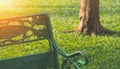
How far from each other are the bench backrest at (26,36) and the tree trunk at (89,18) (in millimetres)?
4402

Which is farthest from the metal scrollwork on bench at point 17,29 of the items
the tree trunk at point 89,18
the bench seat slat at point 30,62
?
the tree trunk at point 89,18

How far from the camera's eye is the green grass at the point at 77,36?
743 centimetres

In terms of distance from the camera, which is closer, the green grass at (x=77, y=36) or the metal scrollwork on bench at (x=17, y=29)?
the metal scrollwork on bench at (x=17, y=29)

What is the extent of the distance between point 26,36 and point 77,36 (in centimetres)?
442

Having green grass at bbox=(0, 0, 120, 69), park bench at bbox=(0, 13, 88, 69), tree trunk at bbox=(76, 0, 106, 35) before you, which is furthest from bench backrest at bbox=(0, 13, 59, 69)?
tree trunk at bbox=(76, 0, 106, 35)

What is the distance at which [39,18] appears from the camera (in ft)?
15.1

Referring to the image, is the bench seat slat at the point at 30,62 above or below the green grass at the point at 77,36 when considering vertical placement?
above

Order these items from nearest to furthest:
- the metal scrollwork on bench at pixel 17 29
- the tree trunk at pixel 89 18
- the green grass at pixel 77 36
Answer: the metal scrollwork on bench at pixel 17 29 < the green grass at pixel 77 36 < the tree trunk at pixel 89 18

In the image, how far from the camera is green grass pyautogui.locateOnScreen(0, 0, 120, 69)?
24.4 ft

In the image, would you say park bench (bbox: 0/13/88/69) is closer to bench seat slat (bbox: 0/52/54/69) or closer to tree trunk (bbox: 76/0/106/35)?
bench seat slat (bbox: 0/52/54/69)

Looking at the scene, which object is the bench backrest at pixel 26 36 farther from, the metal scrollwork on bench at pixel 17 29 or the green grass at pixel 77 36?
the green grass at pixel 77 36

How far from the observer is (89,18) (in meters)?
9.16

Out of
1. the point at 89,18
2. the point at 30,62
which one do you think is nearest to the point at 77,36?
the point at 89,18

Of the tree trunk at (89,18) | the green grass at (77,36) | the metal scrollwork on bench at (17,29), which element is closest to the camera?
the metal scrollwork on bench at (17,29)
